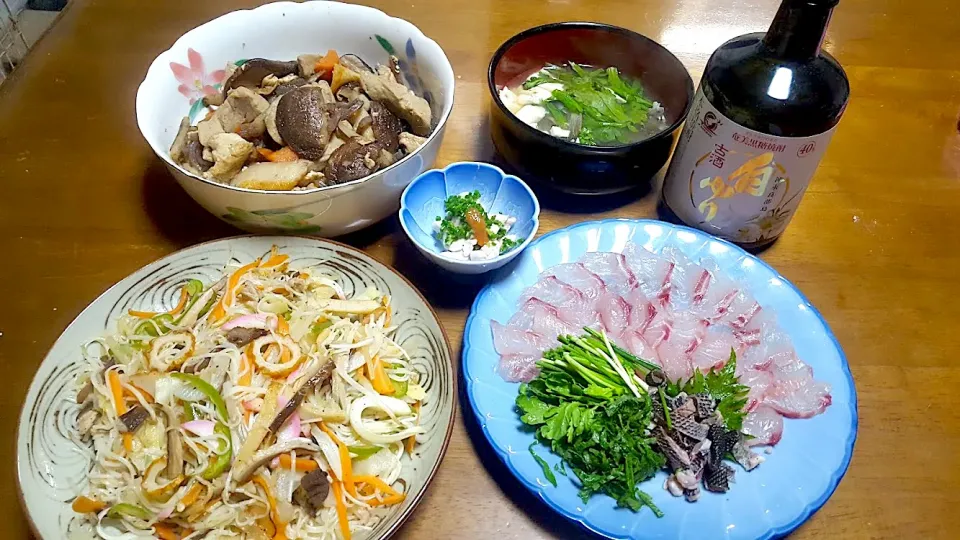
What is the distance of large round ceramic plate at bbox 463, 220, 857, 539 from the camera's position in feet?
3.30

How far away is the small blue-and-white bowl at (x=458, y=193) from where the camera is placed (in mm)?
1236

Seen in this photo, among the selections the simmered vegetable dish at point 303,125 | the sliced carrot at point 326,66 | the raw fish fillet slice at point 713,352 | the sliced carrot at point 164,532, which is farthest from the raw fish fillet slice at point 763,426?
the sliced carrot at point 326,66

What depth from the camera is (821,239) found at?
1.48 meters

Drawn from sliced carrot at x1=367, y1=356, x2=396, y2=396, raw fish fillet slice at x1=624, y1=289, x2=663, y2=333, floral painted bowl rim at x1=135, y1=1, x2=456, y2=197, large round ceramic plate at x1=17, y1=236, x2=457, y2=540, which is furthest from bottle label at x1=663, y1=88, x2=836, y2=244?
sliced carrot at x1=367, y1=356, x2=396, y2=396

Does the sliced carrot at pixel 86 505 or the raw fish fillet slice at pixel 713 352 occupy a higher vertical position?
the raw fish fillet slice at pixel 713 352

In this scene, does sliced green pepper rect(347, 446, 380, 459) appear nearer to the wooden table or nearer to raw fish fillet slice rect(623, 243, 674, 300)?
the wooden table

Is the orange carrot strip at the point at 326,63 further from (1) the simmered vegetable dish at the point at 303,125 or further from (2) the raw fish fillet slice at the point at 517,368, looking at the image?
(2) the raw fish fillet slice at the point at 517,368

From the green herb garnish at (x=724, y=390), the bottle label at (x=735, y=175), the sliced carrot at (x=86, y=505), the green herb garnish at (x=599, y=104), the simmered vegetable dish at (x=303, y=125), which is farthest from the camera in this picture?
the green herb garnish at (x=599, y=104)

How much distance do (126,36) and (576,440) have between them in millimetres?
1659

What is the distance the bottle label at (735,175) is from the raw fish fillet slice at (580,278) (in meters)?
0.28

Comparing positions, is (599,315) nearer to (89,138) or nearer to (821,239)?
(821,239)

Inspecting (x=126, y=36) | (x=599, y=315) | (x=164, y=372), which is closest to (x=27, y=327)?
(x=164, y=372)

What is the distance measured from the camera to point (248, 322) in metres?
1.14

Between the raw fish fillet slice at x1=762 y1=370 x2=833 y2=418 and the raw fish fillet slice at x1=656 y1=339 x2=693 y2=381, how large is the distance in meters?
0.14
